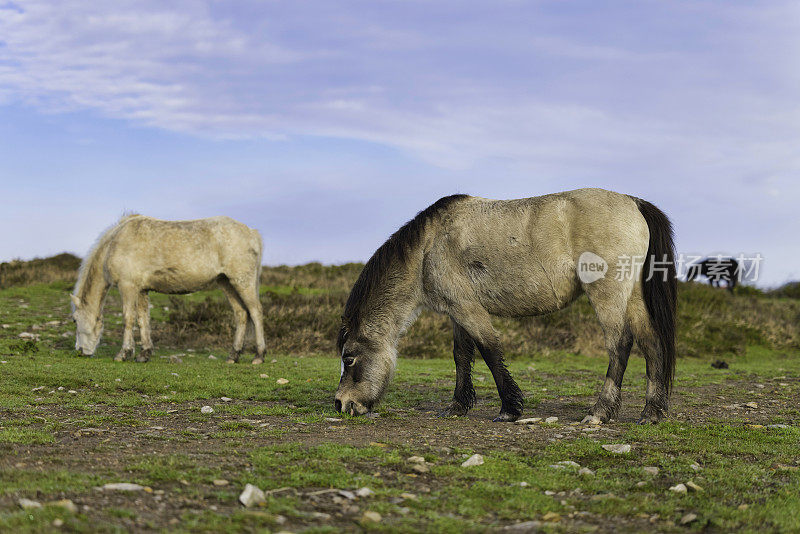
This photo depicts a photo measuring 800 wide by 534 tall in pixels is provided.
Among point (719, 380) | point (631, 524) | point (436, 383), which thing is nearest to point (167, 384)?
point (436, 383)

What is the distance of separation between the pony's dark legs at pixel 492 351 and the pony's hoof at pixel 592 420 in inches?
29.4

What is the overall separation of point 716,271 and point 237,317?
72.8ft

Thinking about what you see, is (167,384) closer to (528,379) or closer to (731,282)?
(528,379)

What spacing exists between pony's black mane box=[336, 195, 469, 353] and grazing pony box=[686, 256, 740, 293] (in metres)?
22.2

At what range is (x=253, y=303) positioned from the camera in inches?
545

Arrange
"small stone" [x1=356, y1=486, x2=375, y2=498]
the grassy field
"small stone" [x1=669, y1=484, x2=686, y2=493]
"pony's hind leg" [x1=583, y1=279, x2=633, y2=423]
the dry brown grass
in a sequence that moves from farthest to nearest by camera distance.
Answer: the dry brown grass, "pony's hind leg" [x1=583, y1=279, x2=633, y2=423], "small stone" [x1=669, y1=484, x2=686, y2=493], "small stone" [x1=356, y1=486, x2=375, y2=498], the grassy field

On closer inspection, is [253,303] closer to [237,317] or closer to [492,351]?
[237,317]

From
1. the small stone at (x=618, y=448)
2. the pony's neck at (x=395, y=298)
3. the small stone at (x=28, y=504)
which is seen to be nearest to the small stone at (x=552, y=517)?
the small stone at (x=618, y=448)

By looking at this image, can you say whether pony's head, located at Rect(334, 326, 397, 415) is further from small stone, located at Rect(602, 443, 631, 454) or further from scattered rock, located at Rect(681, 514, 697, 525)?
scattered rock, located at Rect(681, 514, 697, 525)

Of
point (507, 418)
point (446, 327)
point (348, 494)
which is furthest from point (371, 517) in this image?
point (446, 327)

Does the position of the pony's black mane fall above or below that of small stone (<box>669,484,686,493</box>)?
above

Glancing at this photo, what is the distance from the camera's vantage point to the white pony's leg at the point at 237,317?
540 inches

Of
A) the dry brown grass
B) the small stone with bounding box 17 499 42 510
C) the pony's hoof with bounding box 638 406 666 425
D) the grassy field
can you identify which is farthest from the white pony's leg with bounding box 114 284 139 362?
the pony's hoof with bounding box 638 406 666 425

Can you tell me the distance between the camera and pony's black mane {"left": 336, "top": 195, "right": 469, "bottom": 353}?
27.4 ft
